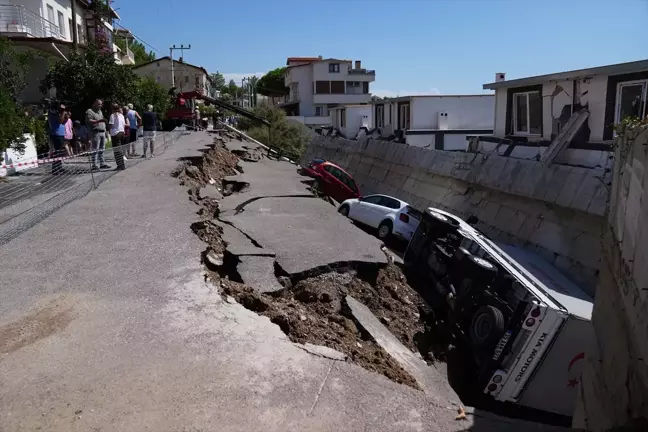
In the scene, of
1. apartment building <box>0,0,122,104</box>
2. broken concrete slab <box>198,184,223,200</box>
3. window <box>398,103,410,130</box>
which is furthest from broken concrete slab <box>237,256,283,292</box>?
window <box>398,103,410,130</box>

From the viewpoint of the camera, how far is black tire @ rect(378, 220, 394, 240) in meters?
14.9

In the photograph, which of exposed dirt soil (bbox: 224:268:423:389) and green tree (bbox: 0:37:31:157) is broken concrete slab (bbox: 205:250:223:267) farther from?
green tree (bbox: 0:37:31:157)

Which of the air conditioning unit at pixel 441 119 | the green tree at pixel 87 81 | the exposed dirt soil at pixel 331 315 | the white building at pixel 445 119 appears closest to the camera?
the exposed dirt soil at pixel 331 315

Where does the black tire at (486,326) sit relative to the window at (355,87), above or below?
below

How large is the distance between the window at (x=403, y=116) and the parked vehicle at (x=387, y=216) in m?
15.2

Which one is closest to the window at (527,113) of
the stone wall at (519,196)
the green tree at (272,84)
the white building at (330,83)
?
the stone wall at (519,196)

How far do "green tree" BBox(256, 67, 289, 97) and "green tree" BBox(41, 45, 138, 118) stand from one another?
2753 inches

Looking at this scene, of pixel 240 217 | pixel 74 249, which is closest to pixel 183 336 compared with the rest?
pixel 74 249

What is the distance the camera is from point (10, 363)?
404cm

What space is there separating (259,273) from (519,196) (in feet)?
34.8

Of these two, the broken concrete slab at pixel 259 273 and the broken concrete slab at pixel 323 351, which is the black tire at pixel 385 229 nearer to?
the broken concrete slab at pixel 259 273

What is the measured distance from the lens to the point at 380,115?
1355 inches

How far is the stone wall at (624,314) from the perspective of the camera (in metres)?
3.39

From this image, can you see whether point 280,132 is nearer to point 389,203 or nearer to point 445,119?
point 445,119
